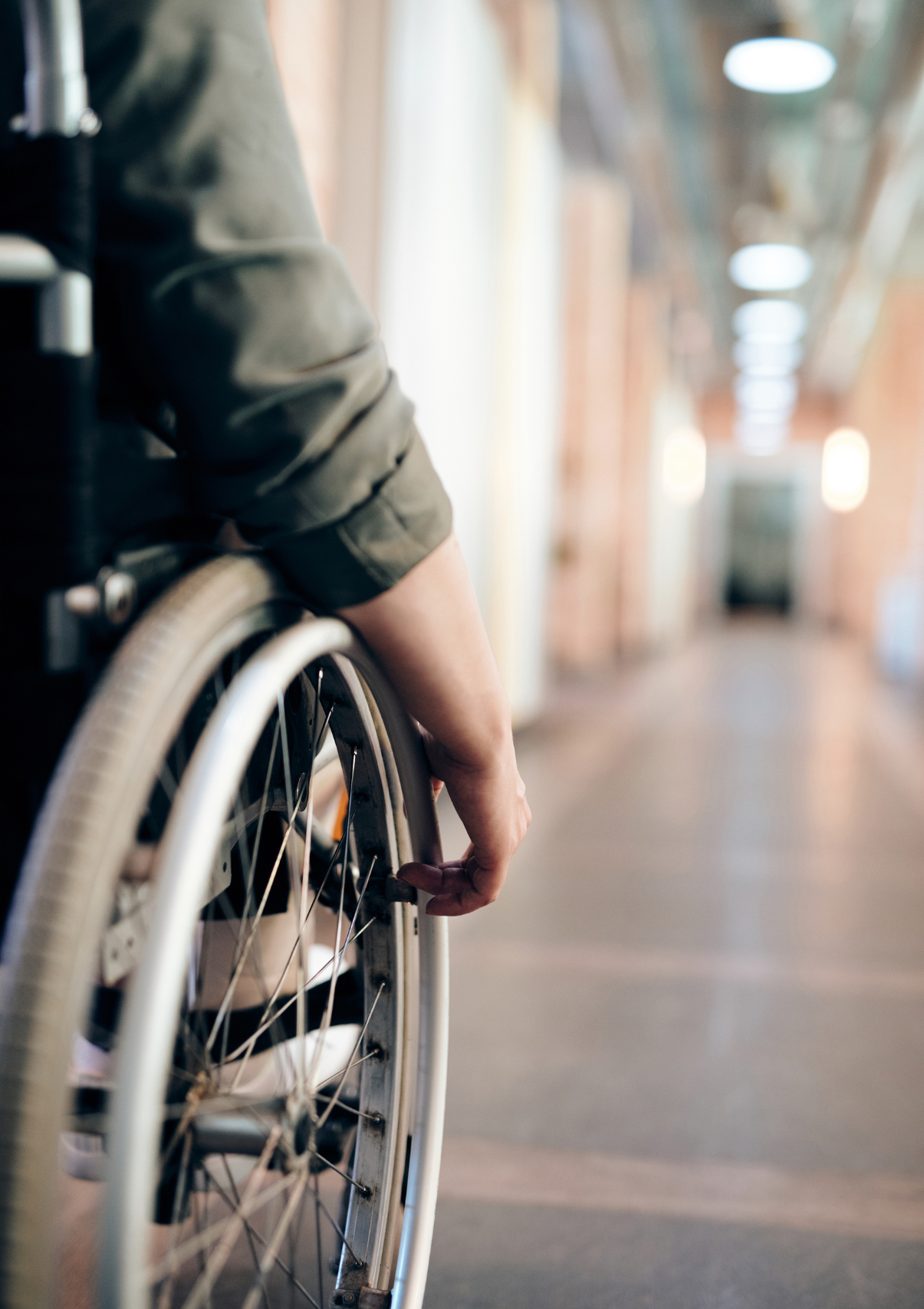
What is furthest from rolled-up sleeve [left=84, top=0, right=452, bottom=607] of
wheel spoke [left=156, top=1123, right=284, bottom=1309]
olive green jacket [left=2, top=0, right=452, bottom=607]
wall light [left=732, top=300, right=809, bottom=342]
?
wall light [left=732, top=300, right=809, bottom=342]

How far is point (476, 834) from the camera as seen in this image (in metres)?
0.96

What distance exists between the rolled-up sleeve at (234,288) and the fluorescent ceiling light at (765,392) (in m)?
19.6

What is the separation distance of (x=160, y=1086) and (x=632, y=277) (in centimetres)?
1328

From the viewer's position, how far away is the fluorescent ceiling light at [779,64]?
638cm

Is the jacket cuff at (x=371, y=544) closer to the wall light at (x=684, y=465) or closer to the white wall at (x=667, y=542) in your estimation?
the white wall at (x=667, y=542)

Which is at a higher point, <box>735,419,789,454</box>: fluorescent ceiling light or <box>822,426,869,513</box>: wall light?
<box>735,419,789,454</box>: fluorescent ceiling light

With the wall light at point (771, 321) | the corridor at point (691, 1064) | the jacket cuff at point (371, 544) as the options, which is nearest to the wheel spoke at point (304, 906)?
the jacket cuff at point (371, 544)

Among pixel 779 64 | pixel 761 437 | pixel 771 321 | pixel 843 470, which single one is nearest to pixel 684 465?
pixel 771 321

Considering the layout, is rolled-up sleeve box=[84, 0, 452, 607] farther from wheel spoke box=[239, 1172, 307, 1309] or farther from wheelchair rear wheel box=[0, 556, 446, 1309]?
wheel spoke box=[239, 1172, 307, 1309]

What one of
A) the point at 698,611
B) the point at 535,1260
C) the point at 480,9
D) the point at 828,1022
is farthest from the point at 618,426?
the point at 698,611

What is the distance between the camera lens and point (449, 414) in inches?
167

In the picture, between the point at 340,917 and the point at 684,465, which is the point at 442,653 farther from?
the point at 684,465

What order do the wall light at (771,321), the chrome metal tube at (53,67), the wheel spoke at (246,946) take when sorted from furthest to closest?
the wall light at (771,321), the wheel spoke at (246,946), the chrome metal tube at (53,67)

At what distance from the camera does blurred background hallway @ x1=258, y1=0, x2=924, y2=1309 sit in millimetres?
1560
